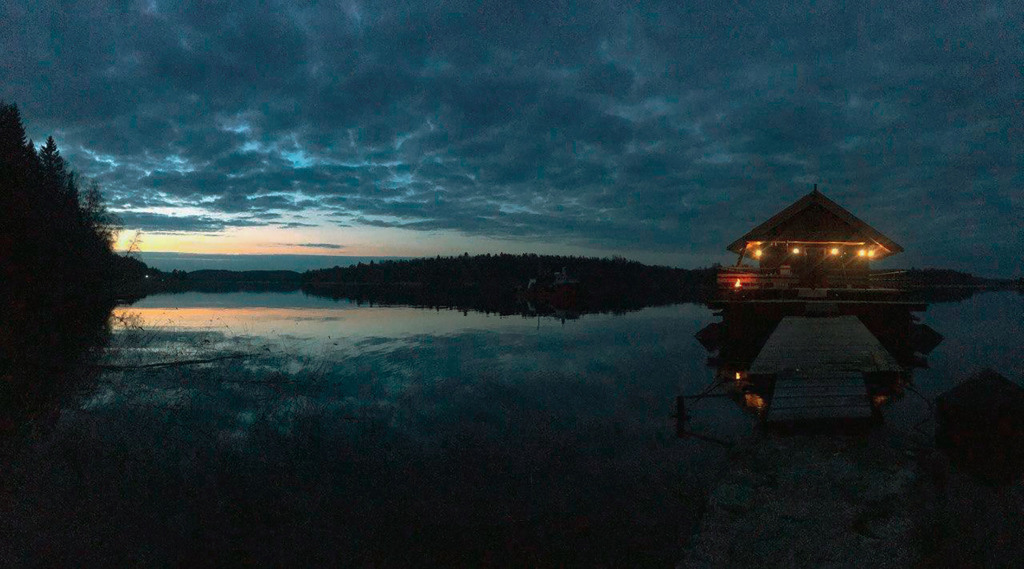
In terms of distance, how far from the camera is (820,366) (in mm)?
15523

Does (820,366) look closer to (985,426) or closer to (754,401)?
(754,401)

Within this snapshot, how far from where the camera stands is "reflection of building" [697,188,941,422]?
13086 mm

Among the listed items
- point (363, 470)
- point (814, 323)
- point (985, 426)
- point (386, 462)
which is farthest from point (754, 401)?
point (363, 470)

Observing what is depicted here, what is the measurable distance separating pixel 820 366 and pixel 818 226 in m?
12.9

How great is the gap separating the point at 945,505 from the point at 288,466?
10.6 m

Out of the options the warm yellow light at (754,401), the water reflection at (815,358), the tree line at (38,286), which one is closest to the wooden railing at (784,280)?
the water reflection at (815,358)

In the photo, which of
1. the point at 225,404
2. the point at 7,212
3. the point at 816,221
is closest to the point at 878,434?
the point at 225,404

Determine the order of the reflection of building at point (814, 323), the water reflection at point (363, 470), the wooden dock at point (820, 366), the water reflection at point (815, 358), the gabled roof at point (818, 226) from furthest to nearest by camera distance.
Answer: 1. the gabled roof at point (818, 226)
2. the reflection of building at point (814, 323)
3. the water reflection at point (815, 358)
4. the wooden dock at point (820, 366)
5. the water reflection at point (363, 470)

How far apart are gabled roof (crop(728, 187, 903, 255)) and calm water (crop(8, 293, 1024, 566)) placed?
24.8 feet

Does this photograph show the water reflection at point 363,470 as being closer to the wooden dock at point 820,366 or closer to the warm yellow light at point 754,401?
the warm yellow light at point 754,401

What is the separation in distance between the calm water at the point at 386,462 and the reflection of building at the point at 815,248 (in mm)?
5628

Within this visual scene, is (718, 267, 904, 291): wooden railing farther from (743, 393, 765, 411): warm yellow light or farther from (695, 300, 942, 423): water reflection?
(743, 393, 765, 411): warm yellow light

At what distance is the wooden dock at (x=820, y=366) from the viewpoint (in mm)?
11898

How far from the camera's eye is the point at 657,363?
79.1ft
